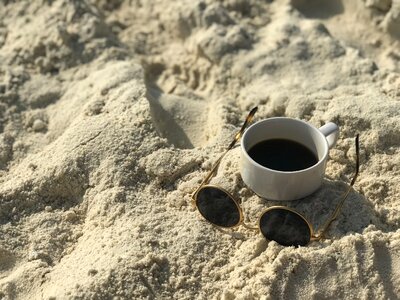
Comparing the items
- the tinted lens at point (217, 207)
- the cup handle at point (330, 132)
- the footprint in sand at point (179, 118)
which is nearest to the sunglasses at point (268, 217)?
the tinted lens at point (217, 207)

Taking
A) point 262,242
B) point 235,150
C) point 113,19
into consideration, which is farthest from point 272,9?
point 262,242

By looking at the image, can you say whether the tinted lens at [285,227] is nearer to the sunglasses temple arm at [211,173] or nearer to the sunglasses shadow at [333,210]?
the sunglasses shadow at [333,210]

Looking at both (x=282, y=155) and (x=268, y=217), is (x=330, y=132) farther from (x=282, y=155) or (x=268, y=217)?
(x=268, y=217)

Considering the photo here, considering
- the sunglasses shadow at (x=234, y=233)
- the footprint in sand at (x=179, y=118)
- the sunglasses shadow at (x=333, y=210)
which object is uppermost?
the footprint in sand at (x=179, y=118)

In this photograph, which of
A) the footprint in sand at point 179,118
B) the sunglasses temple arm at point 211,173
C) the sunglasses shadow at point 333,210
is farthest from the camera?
the footprint in sand at point 179,118

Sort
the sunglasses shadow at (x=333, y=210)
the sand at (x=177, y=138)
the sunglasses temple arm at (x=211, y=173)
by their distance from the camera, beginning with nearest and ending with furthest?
the sand at (x=177, y=138)
the sunglasses shadow at (x=333, y=210)
the sunglasses temple arm at (x=211, y=173)

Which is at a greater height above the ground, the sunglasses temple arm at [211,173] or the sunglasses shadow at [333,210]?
the sunglasses temple arm at [211,173]
